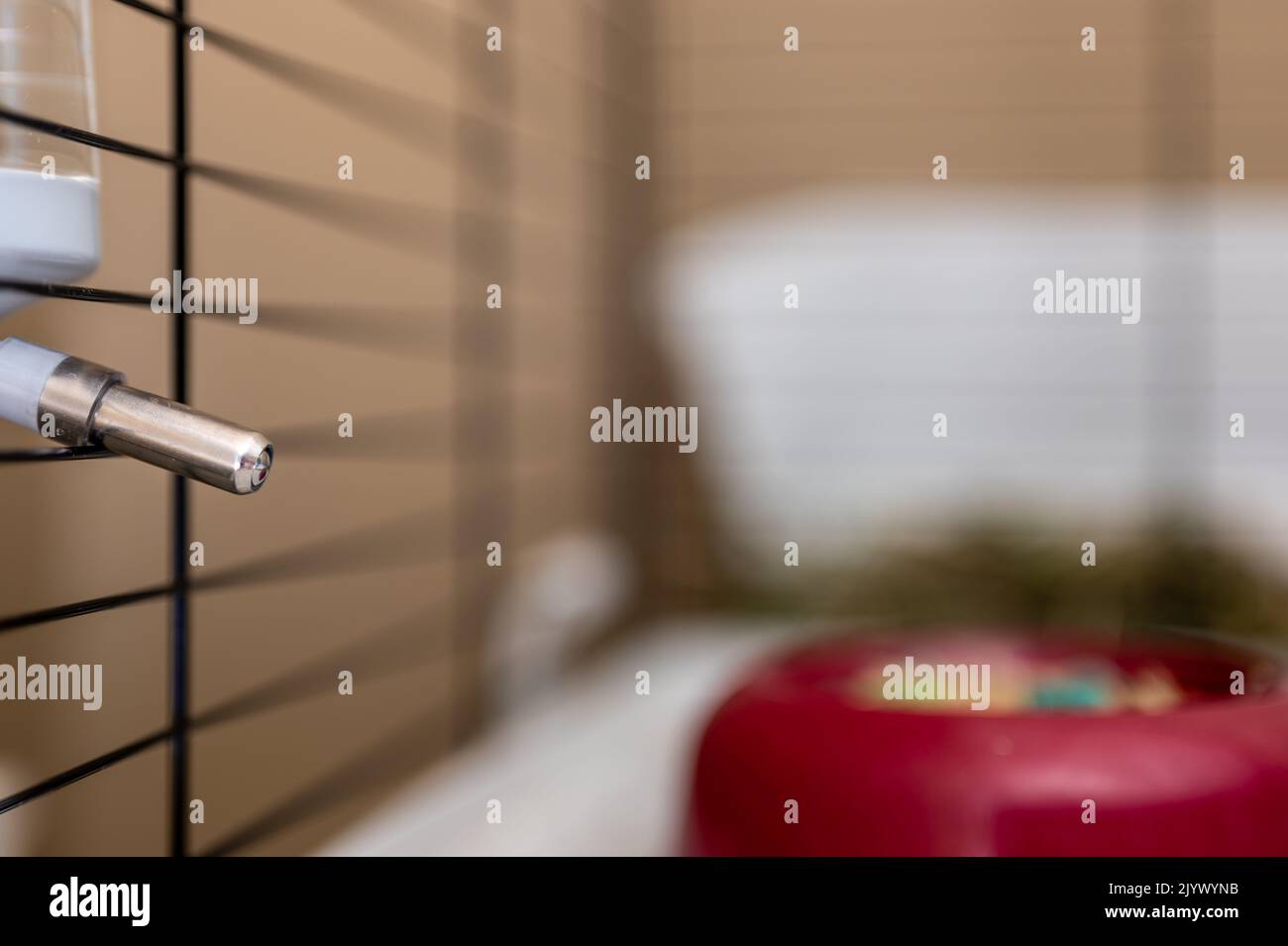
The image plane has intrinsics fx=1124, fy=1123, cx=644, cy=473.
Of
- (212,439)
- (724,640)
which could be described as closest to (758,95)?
(724,640)

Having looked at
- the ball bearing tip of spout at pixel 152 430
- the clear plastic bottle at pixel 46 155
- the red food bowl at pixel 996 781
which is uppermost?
the clear plastic bottle at pixel 46 155

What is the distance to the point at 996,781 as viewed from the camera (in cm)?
52

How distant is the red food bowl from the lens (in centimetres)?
51

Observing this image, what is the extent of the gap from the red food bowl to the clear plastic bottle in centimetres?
40

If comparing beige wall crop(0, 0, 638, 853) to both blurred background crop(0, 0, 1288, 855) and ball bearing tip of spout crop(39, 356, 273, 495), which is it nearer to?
blurred background crop(0, 0, 1288, 855)

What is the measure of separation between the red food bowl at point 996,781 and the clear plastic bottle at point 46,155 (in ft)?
1.31

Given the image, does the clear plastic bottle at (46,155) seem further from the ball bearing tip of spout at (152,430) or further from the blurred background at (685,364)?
the blurred background at (685,364)

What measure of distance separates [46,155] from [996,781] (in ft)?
1.51

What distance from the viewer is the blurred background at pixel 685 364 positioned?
887mm

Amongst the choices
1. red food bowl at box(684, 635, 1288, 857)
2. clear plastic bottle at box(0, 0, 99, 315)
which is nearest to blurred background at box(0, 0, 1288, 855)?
red food bowl at box(684, 635, 1288, 857)

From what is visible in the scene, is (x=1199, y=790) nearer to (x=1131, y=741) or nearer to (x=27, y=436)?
(x=1131, y=741)

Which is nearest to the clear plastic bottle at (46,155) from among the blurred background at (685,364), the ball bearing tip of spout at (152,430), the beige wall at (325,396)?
the ball bearing tip of spout at (152,430)

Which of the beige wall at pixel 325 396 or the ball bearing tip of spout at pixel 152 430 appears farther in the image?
the beige wall at pixel 325 396

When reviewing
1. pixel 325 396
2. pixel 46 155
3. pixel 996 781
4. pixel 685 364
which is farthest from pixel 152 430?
pixel 685 364
